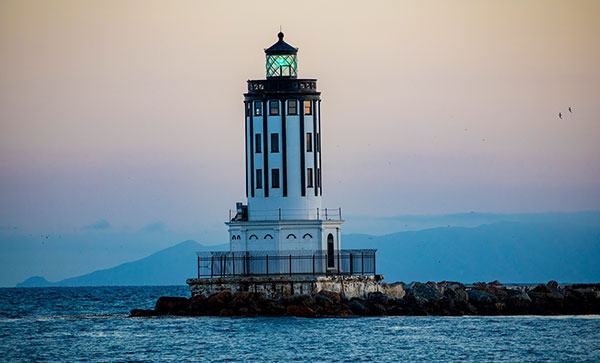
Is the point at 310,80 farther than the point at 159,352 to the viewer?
Yes

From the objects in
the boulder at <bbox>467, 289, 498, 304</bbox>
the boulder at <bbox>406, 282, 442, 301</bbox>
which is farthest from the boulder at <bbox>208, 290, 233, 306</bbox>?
the boulder at <bbox>467, 289, 498, 304</bbox>

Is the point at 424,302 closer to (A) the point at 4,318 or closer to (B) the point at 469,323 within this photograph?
(B) the point at 469,323

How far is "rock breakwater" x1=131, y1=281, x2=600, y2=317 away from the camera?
4978 cm

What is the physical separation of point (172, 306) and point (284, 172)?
26.6 ft

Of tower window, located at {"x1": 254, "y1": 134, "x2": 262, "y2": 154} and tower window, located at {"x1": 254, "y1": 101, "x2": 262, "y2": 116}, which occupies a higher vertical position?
tower window, located at {"x1": 254, "y1": 101, "x2": 262, "y2": 116}

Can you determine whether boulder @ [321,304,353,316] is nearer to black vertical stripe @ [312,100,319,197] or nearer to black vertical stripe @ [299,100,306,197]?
black vertical stripe @ [299,100,306,197]

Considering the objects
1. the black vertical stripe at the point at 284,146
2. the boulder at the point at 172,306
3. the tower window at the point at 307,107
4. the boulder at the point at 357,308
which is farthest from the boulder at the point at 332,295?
the tower window at the point at 307,107

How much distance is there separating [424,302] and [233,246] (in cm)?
945

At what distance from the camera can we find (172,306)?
52.5 meters

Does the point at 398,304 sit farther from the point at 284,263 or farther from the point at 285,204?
the point at 285,204

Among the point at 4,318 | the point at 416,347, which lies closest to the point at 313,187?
the point at 416,347

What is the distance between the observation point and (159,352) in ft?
133

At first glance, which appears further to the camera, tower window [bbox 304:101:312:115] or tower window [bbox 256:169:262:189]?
tower window [bbox 256:169:262:189]

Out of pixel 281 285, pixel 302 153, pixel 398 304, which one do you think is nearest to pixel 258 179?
pixel 302 153
